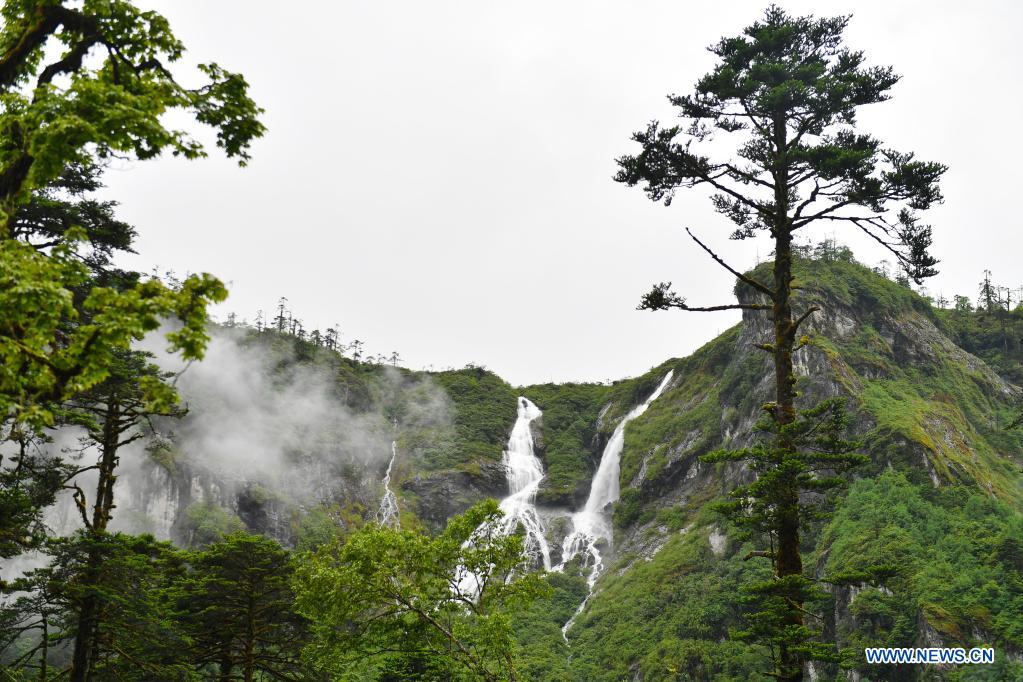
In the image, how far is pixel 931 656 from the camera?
90.1 feet

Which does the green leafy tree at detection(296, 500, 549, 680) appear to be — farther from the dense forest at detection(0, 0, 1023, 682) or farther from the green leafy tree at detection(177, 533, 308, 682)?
the green leafy tree at detection(177, 533, 308, 682)

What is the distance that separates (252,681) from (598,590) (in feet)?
117

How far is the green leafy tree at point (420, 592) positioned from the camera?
13.0 m

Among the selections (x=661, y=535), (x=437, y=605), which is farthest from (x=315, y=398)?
(x=437, y=605)

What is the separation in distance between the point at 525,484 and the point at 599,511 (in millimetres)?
9465

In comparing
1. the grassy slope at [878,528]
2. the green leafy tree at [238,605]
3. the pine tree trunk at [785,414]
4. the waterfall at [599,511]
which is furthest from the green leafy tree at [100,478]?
the waterfall at [599,511]

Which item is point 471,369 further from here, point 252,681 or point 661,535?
point 252,681

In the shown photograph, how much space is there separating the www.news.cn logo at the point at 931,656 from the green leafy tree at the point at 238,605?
22670 mm

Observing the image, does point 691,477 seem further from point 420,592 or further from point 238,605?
point 420,592

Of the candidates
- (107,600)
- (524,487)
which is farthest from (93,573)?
(524,487)

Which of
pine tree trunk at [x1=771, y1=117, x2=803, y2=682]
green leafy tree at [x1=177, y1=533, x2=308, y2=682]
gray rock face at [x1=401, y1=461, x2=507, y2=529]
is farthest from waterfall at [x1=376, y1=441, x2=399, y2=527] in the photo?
pine tree trunk at [x1=771, y1=117, x2=803, y2=682]

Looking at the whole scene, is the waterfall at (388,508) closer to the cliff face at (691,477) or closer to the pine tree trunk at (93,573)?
the cliff face at (691,477)

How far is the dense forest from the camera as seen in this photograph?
24.9 feet

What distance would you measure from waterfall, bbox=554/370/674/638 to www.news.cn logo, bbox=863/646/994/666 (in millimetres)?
23877
